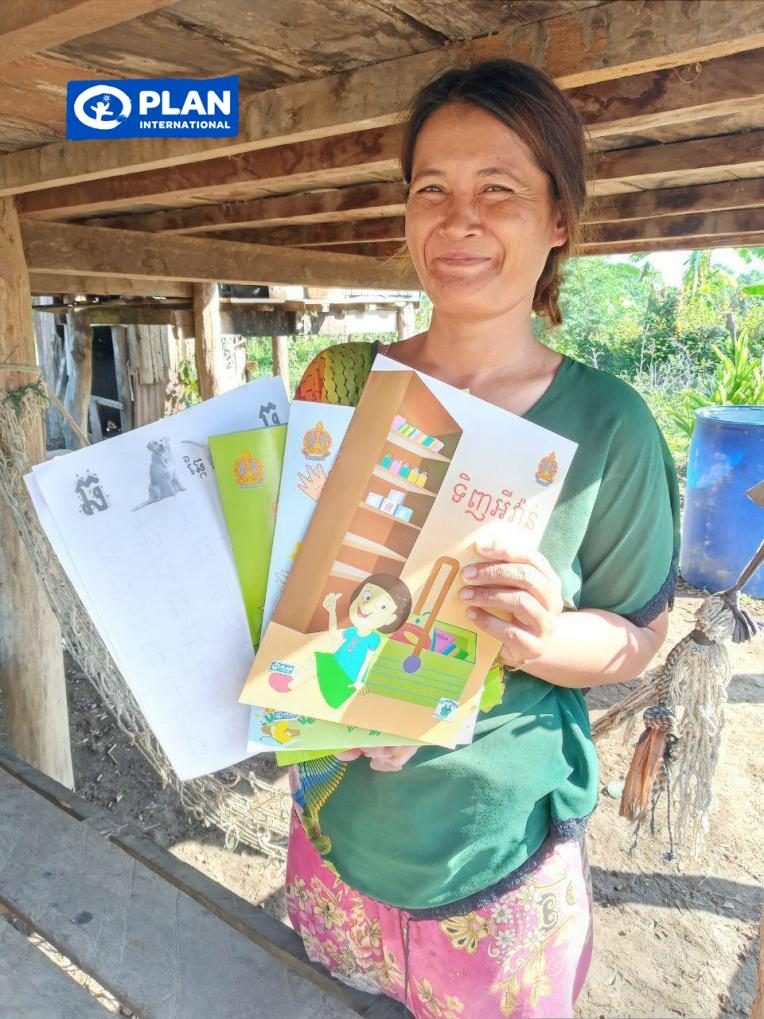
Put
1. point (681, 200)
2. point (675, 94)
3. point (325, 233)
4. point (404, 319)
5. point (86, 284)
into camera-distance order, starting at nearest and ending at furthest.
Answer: point (675, 94) → point (681, 200) → point (325, 233) → point (86, 284) → point (404, 319)

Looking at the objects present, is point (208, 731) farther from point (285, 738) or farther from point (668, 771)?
point (668, 771)

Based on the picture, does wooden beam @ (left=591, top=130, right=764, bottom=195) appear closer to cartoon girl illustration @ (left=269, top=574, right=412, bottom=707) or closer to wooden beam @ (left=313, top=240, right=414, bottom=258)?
cartoon girl illustration @ (left=269, top=574, right=412, bottom=707)

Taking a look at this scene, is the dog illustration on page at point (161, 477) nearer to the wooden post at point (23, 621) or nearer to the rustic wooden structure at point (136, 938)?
the rustic wooden structure at point (136, 938)

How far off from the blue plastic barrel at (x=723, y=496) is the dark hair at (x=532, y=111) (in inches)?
→ 160

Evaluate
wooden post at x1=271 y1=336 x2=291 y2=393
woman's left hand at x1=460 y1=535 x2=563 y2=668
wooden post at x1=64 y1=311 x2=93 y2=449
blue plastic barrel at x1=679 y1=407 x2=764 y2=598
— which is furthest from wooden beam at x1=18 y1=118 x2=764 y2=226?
wooden post at x1=271 y1=336 x2=291 y2=393

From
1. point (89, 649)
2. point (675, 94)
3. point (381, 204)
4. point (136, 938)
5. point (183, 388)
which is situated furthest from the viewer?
point (183, 388)

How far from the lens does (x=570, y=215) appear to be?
879 mm

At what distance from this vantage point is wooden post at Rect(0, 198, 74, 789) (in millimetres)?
2172

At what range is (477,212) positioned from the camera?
2.68 ft

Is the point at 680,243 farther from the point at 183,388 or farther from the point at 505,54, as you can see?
the point at 183,388

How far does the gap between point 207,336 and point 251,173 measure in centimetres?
291

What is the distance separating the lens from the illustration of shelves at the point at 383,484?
Answer: 2.46ft

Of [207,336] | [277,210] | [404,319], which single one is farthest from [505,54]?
[404,319]

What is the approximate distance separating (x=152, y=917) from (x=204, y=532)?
72 cm
